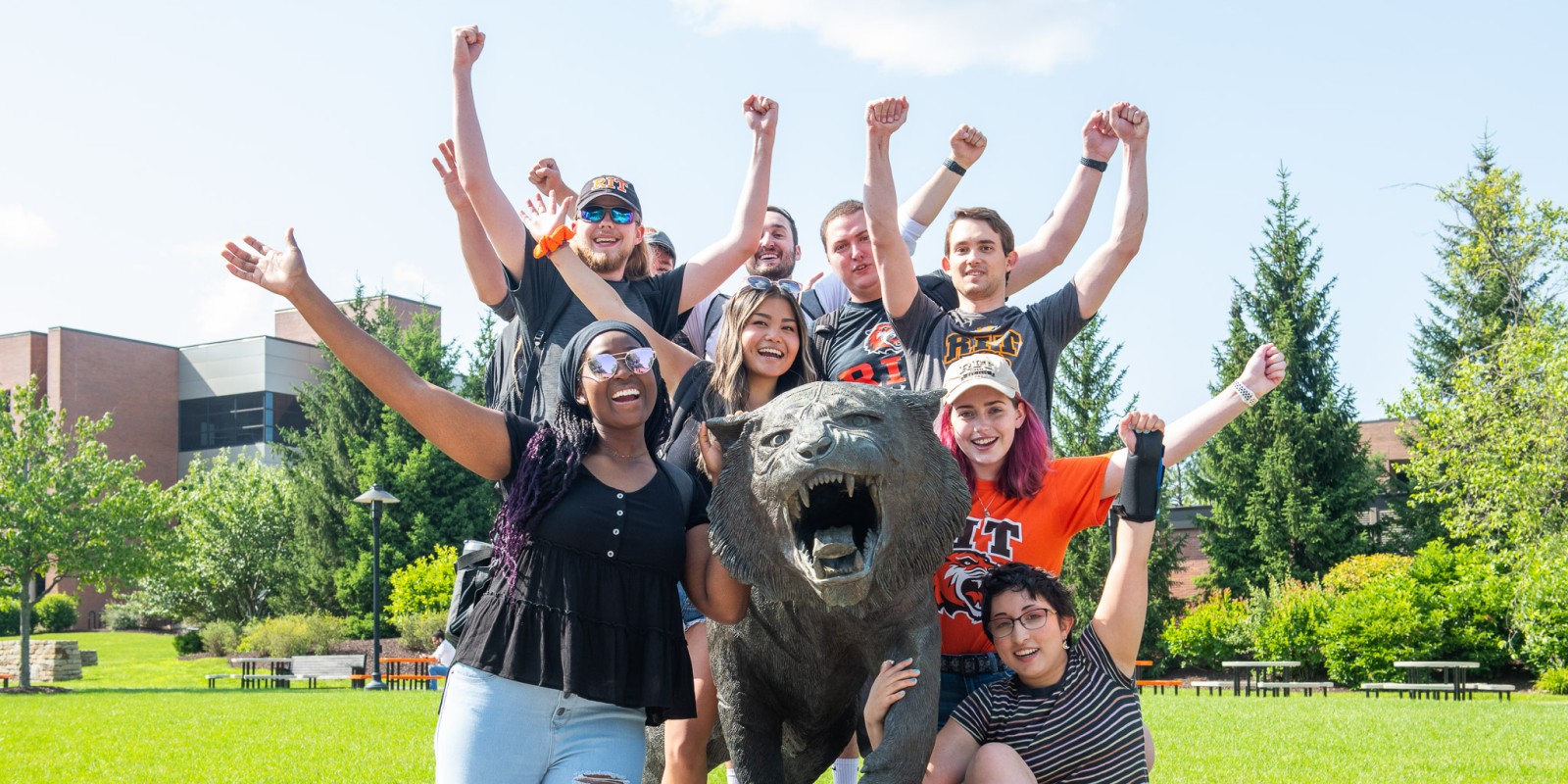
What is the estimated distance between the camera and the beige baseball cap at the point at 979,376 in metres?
3.62

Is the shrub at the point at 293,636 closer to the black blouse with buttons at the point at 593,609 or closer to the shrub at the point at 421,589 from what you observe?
the shrub at the point at 421,589

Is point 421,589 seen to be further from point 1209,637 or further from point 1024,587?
point 1024,587

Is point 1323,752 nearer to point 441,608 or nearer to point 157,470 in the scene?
point 441,608

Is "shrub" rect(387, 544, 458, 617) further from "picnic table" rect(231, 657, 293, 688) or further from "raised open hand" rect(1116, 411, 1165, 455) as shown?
"raised open hand" rect(1116, 411, 1165, 455)

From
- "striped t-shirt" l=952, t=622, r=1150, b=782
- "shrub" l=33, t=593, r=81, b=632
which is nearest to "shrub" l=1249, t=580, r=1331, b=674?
"striped t-shirt" l=952, t=622, r=1150, b=782

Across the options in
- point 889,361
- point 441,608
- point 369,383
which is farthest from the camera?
point 441,608

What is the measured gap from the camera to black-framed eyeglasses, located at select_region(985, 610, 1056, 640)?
350cm

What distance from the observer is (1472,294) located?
35.0 metres

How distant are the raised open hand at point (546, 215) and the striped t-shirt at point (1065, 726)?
215 centimetres

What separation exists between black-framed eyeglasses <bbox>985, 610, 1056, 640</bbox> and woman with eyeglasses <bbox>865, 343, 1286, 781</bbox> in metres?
0.03

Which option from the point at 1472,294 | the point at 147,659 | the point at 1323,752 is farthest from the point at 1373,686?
the point at 147,659

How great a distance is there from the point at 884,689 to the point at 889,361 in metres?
1.81

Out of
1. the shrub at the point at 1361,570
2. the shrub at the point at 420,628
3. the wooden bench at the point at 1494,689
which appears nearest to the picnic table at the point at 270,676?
the shrub at the point at 420,628

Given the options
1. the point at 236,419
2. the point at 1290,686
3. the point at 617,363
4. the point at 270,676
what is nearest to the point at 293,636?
the point at 270,676
